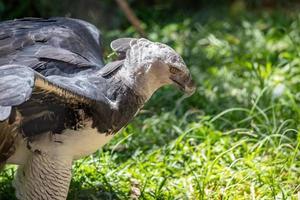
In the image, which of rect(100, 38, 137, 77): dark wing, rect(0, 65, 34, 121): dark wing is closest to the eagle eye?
rect(100, 38, 137, 77): dark wing

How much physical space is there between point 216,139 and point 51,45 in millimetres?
1315

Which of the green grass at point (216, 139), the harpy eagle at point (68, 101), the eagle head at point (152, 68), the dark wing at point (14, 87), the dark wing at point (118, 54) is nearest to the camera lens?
the dark wing at point (14, 87)

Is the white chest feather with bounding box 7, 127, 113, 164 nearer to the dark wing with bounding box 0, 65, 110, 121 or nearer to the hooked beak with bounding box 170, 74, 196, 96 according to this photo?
the dark wing with bounding box 0, 65, 110, 121

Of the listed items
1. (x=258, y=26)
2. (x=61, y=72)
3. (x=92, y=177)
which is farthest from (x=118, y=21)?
(x=61, y=72)

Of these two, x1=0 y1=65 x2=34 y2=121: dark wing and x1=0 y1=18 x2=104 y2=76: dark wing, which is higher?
x1=0 y1=18 x2=104 y2=76: dark wing

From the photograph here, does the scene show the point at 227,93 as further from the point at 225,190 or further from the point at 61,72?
the point at 61,72

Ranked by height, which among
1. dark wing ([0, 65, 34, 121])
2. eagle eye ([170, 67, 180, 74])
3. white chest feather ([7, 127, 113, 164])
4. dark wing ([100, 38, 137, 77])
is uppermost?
dark wing ([100, 38, 137, 77])

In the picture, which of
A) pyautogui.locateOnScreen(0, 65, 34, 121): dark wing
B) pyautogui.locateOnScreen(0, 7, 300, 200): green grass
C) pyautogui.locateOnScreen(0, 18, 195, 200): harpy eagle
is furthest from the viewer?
pyautogui.locateOnScreen(0, 7, 300, 200): green grass

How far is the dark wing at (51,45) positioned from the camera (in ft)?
10.1

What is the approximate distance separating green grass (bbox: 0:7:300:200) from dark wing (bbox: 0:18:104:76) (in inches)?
27.4

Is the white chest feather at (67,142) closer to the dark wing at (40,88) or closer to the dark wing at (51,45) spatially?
the dark wing at (40,88)

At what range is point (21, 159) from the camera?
313cm

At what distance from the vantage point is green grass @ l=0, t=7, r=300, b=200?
143 inches

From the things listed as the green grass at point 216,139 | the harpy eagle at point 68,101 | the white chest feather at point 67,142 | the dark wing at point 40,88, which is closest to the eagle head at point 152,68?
Answer: the harpy eagle at point 68,101
